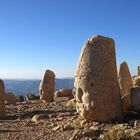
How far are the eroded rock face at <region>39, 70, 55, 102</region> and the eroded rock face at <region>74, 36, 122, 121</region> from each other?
1479 centimetres

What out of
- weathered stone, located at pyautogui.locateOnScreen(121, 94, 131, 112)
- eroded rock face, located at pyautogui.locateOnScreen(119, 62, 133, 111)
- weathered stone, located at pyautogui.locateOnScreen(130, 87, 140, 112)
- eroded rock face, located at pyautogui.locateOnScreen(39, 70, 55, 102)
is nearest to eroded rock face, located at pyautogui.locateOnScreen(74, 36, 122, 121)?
weathered stone, located at pyautogui.locateOnScreen(130, 87, 140, 112)

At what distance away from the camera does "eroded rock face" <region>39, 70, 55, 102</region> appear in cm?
3136

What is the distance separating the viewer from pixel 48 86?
31594 mm

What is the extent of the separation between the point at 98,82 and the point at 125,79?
7.18 metres

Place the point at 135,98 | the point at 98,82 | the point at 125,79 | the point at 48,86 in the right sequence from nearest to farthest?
the point at 98,82 < the point at 135,98 < the point at 125,79 < the point at 48,86

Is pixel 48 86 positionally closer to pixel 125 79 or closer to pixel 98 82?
pixel 125 79

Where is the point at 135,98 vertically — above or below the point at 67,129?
above

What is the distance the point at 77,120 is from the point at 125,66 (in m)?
7.63

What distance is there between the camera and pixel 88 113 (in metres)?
16.2

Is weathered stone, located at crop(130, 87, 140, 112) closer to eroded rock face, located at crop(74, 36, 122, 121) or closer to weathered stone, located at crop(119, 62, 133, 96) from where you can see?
eroded rock face, located at crop(74, 36, 122, 121)

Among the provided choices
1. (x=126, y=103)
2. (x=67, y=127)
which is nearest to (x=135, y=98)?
(x=126, y=103)

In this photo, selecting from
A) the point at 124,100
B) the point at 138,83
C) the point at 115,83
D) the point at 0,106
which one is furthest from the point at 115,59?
the point at 138,83

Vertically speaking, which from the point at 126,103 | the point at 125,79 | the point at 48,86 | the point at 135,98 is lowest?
the point at 126,103

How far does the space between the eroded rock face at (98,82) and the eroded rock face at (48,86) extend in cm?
1479
